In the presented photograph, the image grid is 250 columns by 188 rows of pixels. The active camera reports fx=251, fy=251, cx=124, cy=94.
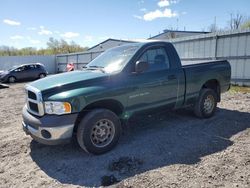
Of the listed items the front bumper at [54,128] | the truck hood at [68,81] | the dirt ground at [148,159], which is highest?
the truck hood at [68,81]

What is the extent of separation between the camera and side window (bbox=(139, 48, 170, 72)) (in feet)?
17.1

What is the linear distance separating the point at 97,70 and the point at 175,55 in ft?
6.10

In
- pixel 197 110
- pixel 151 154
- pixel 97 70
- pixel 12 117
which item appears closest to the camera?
pixel 151 154

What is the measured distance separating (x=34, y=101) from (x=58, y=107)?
60 cm

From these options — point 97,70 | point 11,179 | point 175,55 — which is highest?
point 175,55

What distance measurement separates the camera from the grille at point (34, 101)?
4.16 meters

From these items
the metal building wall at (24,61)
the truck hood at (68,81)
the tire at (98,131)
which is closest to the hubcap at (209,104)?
the tire at (98,131)

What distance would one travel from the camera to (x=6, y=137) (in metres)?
5.71

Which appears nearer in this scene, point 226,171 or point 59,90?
point 226,171

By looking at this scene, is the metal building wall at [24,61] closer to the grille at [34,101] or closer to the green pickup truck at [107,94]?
the green pickup truck at [107,94]

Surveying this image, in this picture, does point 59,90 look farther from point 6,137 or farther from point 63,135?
point 6,137

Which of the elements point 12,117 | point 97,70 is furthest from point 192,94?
point 12,117

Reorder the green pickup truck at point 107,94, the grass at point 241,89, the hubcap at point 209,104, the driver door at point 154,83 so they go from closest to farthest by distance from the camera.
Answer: the green pickup truck at point 107,94 → the driver door at point 154,83 → the hubcap at point 209,104 → the grass at point 241,89

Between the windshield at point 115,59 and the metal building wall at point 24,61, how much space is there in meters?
26.9
